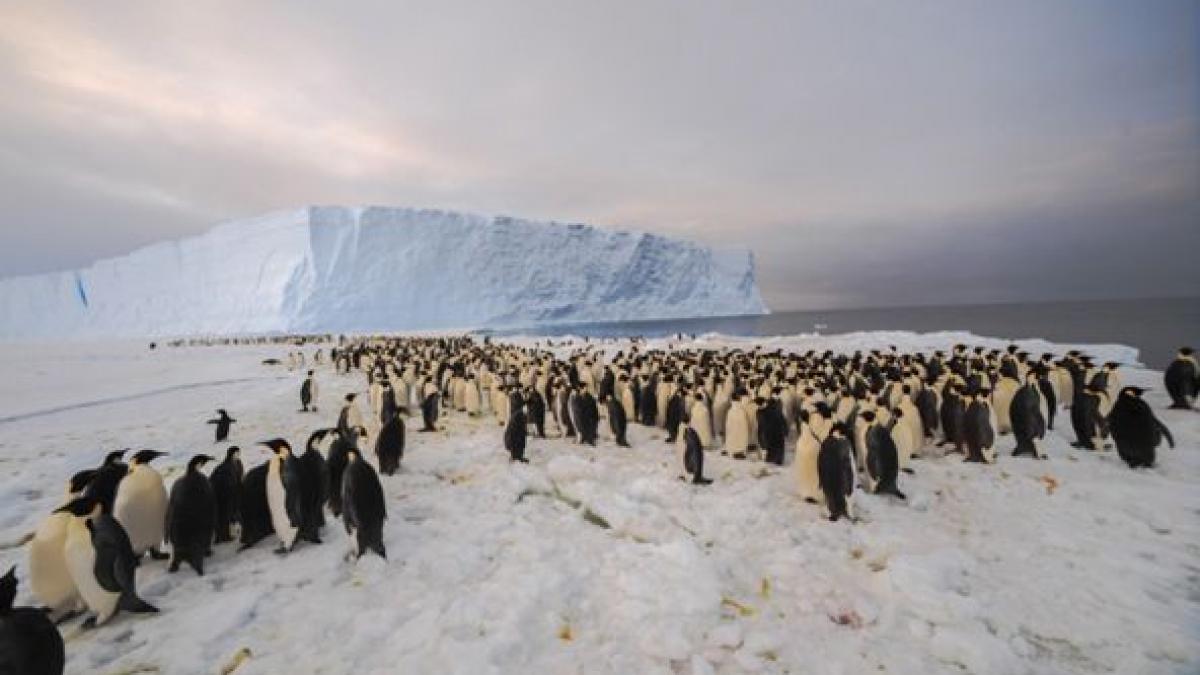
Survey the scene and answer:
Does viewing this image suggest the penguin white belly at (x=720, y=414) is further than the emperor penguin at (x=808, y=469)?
Yes

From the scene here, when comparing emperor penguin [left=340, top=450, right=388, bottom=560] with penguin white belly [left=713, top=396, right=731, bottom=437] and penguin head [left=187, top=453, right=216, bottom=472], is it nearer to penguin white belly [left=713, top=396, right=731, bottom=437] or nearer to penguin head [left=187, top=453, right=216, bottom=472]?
penguin head [left=187, top=453, right=216, bottom=472]

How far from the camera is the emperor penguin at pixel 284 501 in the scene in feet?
15.7

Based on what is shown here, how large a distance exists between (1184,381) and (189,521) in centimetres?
1475

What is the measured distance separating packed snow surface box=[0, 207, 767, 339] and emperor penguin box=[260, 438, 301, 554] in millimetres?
60249

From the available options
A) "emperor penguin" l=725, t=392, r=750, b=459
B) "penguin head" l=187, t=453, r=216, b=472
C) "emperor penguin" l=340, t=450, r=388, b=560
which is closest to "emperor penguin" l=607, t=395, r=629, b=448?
"emperor penguin" l=725, t=392, r=750, b=459

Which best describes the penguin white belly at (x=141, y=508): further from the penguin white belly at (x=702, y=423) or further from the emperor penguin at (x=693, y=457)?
the penguin white belly at (x=702, y=423)

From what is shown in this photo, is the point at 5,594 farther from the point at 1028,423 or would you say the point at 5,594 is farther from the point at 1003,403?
the point at 1003,403

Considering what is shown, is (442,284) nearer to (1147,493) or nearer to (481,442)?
(481,442)

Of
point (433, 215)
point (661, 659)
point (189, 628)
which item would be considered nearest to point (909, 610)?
point (661, 659)

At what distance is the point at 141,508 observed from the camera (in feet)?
14.8

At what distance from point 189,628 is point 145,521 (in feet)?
4.75

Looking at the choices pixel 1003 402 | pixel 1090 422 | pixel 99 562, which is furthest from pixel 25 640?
pixel 1003 402

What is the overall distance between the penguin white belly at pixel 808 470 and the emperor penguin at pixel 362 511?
4299 mm

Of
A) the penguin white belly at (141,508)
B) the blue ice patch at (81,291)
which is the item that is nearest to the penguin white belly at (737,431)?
the penguin white belly at (141,508)
